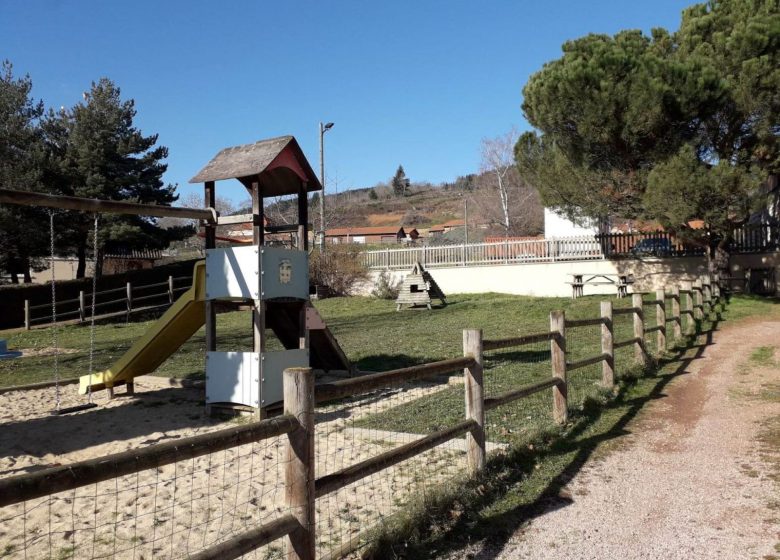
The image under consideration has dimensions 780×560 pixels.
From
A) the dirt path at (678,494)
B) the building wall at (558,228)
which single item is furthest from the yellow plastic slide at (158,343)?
the building wall at (558,228)

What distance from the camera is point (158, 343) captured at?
9133 millimetres

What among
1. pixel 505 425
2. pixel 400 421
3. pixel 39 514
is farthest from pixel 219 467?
pixel 505 425

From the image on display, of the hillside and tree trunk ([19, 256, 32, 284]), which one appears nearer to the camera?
tree trunk ([19, 256, 32, 284])

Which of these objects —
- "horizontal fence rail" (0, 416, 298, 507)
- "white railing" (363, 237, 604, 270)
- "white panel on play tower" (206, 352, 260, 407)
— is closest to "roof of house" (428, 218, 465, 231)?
"white railing" (363, 237, 604, 270)

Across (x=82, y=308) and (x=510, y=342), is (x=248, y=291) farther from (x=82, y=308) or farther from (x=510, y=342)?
(x=82, y=308)

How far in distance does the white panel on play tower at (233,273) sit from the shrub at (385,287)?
1920 centimetres

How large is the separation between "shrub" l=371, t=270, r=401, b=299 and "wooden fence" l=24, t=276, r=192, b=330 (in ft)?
27.8

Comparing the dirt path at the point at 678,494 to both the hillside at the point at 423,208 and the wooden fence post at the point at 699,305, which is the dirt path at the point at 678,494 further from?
the hillside at the point at 423,208

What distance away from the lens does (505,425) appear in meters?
6.66

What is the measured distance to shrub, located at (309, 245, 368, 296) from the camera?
2952 centimetres

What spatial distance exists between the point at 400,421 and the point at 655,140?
50.2ft

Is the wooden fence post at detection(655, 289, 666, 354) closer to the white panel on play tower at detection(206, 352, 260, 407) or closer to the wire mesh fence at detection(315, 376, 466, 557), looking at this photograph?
the wire mesh fence at detection(315, 376, 466, 557)

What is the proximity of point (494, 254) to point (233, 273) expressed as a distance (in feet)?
67.8

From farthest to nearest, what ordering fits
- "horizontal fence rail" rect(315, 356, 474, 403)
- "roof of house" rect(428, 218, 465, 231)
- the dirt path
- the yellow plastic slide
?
1. "roof of house" rect(428, 218, 465, 231)
2. the yellow plastic slide
3. the dirt path
4. "horizontal fence rail" rect(315, 356, 474, 403)
